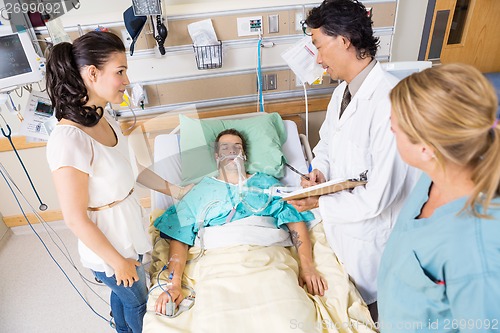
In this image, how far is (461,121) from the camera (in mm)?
731

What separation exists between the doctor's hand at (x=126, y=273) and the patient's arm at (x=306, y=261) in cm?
72

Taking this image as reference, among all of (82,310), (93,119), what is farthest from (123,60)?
(82,310)

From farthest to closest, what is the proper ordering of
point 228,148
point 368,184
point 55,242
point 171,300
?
point 55,242 → point 228,148 → point 171,300 → point 368,184

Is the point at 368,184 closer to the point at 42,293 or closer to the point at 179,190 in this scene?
the point at 179,190

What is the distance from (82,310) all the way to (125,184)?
1.38m

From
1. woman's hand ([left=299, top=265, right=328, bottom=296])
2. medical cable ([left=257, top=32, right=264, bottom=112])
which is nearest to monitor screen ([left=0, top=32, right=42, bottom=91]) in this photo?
medical cable ([left=257, top=32, right=264, bottom=112])

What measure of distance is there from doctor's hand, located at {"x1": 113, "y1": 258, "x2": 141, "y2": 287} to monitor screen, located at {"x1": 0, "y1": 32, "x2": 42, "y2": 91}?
48.4 inches

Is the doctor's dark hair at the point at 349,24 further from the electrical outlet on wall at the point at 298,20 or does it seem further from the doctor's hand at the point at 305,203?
the electrical outlet on wall at the point at 298,20

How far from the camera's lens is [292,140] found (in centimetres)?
231

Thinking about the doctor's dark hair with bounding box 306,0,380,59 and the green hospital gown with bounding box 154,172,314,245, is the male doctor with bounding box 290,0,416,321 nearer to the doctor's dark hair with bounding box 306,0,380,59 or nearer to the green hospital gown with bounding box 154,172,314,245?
the doctor's dark hair with bounding box 306,0,380,59

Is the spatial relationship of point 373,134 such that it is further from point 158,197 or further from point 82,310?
point 82,310

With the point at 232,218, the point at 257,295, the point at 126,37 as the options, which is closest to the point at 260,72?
the point at 126,37

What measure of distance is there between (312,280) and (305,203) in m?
0.36

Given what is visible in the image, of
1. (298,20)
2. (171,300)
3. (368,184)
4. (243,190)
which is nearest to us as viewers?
(368,184)
